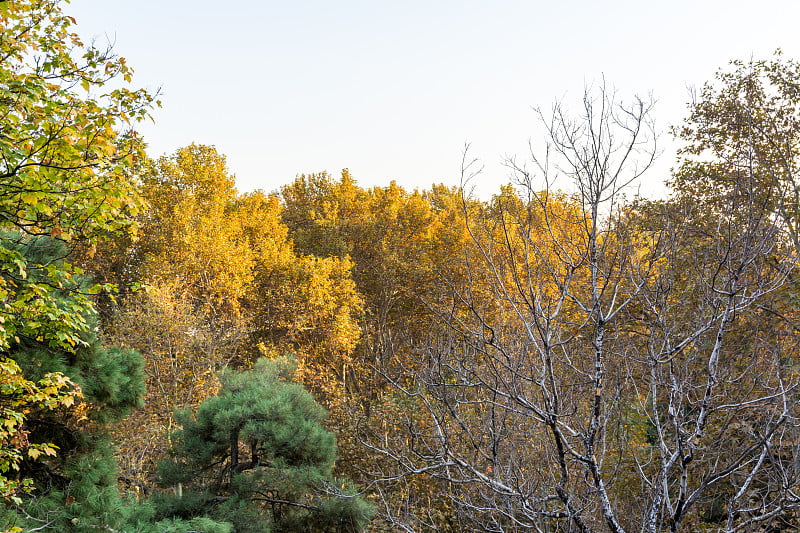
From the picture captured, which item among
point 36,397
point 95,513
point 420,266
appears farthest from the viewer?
point 420,266

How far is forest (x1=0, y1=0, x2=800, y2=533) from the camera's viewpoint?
3.25 m

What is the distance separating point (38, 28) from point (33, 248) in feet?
7.25

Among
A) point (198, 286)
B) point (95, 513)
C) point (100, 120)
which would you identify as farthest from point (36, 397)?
point (198, 286)

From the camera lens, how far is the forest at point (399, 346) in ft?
10.7

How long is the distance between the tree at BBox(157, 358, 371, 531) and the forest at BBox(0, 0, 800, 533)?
38 millimetres

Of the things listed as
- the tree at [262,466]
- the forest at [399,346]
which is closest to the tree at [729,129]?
the forest at [399,346]

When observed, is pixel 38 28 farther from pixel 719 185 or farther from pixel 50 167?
pixel 719 185

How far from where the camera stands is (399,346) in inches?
602

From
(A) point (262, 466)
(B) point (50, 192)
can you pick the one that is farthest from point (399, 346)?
(B) point (50, 192)

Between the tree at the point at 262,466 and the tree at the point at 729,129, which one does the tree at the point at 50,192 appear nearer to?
the tree at the point at 262,466

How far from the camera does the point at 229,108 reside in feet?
50.7

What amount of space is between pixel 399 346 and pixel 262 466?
26.1 ft

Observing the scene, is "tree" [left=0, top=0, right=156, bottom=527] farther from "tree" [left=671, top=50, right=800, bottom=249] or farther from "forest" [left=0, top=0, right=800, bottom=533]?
"tree" [left=671, top=50, right=800, bottom=249]

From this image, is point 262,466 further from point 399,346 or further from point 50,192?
point 399,346
